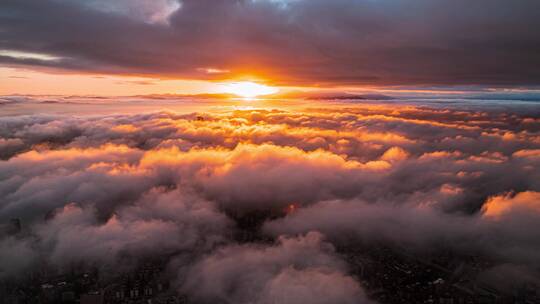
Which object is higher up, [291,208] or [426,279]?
[426,279]

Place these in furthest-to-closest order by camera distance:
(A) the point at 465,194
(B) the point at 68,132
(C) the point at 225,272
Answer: (B) the point at 68,132 < (A) the point at 465,194 < (C) the point at 225,272

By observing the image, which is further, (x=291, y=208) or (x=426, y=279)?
(x=291, y=208)

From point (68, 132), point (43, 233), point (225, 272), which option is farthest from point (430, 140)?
point (68, 132)

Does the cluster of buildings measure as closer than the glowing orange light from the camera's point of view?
Yes

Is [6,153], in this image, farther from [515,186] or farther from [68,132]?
[515,186]

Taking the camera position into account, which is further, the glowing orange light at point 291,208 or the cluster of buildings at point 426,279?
the glowing orange light at point 291,208

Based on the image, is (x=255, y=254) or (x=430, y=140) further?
(x=430, y=140)

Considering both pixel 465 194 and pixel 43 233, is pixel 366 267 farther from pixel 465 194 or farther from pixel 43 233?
pixel 43 233

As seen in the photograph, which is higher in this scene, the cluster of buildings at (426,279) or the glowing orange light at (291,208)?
the cluster of buildings at (426,279)

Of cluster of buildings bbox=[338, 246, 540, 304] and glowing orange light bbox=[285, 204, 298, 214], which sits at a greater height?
cluster of buildings bbox=[338, 246, 540, 304]

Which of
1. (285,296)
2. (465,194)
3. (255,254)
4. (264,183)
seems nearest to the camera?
(285,296)
